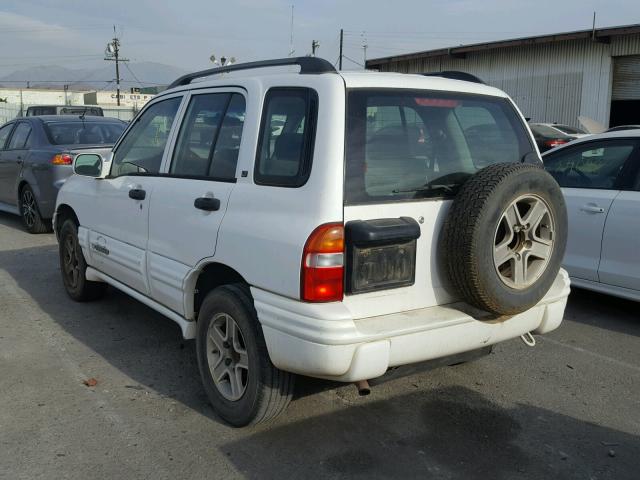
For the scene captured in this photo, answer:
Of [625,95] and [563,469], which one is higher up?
[625,95]

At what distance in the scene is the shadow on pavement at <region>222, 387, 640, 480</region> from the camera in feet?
10.5

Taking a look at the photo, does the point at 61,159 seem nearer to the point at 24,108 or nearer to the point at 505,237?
the point at 505,237

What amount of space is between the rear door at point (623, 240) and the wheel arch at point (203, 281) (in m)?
3.35

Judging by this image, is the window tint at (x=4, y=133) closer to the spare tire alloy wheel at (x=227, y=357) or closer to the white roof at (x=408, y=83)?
the spare tire alloy wheel at (x=227, y=357)

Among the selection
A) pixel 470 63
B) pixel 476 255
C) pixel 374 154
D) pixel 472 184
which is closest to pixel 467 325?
pixel 476 255

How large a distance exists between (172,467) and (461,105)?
245cm

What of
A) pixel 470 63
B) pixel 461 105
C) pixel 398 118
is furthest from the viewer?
pixel 470 63

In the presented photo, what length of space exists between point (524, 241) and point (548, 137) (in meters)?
16.0

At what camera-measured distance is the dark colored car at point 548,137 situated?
17.1 meters

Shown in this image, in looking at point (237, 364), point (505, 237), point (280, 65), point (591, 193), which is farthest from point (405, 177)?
point (591, 193)

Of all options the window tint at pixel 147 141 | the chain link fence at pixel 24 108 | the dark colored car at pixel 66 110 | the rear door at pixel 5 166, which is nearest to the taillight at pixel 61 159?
the rear door at pixel 5 166

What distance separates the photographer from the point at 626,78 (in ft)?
79.2

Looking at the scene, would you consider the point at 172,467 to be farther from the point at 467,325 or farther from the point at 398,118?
the point at 398,118

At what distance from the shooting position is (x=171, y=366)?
451 centimetres
